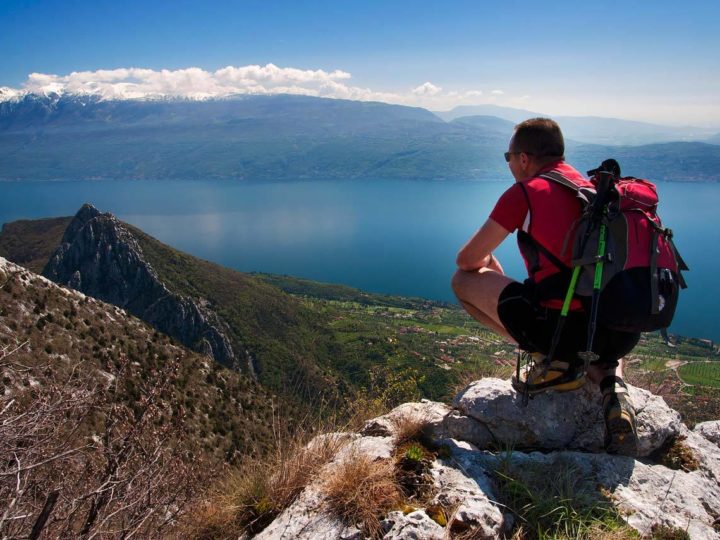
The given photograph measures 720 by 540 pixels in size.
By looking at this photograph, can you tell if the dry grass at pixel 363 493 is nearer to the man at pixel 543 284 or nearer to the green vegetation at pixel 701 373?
the man at pixel 543 284

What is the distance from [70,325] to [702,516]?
2360 centimetres

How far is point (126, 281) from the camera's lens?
53344 mm

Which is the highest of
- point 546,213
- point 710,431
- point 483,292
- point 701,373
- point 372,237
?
point 546,213

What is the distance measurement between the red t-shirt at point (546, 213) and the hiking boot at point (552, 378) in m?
0.55

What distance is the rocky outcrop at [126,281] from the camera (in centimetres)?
4200

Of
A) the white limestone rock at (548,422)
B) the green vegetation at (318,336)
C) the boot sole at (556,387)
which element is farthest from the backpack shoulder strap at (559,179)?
the green vegetation at (318,336)

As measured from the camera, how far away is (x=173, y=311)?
148ft

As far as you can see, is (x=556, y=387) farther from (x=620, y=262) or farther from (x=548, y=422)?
(x=620, y=262)

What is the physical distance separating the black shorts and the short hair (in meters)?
1.02

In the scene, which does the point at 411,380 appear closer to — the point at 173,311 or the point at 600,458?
the point at 600,458

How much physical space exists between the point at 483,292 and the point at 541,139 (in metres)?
1.26

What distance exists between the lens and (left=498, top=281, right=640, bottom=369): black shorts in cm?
314

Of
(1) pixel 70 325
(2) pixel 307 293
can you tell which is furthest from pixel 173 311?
(2) pixel 307 293

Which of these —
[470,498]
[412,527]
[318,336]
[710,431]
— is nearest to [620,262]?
[470,498]
